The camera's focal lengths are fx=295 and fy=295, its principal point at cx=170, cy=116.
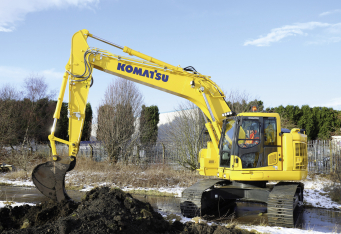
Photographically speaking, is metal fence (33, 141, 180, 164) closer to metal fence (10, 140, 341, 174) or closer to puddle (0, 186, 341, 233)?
metal fence (10, 140, 341, 174)

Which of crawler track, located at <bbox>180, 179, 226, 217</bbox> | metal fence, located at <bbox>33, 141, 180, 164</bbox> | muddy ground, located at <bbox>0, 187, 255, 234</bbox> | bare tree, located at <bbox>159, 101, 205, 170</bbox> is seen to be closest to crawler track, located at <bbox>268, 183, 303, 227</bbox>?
muddy ground, located at <bbox>0, 187, 255, 234</bbox>

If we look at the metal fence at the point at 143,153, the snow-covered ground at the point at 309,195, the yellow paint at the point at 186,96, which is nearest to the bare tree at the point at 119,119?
the metal fence at the point at 143,153

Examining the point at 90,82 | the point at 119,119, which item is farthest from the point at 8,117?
the point at 90,82

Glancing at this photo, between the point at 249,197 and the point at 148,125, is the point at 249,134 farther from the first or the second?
the point at 148,125

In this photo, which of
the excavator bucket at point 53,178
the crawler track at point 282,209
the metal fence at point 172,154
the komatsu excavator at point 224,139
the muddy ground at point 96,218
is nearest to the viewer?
the muddy ground at point 96,218

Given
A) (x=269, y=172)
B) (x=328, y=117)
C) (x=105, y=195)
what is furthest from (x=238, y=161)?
(x=328, y=117)

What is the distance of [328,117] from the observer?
22.5 metres

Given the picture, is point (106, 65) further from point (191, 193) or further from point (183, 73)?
point (191, 193)

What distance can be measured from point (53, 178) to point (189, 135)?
952cm

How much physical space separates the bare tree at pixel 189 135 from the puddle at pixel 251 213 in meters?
4.82

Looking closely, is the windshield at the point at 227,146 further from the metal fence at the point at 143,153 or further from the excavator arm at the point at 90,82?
the metal fence at the point at 143,153

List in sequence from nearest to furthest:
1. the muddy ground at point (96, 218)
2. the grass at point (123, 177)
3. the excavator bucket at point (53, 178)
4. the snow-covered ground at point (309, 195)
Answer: the muddy ground at point (96, 218), the snow-covered ground at point (309, 195), the excavator bucket at point (53, 178), the grass at point (123, 177)

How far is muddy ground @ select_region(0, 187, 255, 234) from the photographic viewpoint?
15.6ft

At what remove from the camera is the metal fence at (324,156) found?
14.2m
